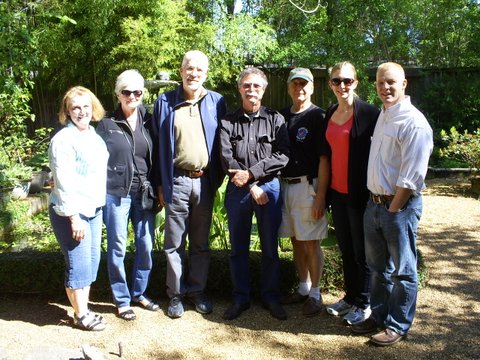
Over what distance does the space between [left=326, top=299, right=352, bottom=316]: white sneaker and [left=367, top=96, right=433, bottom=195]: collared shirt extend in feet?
3.18

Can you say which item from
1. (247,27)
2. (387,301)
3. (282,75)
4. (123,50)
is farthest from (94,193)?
(282,75)

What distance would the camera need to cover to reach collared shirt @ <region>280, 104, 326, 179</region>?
3.32 metres

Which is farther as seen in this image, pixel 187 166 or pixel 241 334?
pixel 187 166

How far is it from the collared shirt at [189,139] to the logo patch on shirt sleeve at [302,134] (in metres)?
0.64

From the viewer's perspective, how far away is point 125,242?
3367 millimetres

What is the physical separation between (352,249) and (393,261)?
1.18 feet

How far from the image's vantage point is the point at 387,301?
3018 mm

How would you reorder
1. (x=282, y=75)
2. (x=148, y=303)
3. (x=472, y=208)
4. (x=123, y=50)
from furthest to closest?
(x=282, y=75) → (x=123, y=50) → (x=472, y=208) → (x=148, y=303)

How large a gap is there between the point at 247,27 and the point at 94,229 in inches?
320

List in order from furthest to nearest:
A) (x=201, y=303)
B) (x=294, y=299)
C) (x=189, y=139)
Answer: (x=294, y=299)
(x=201, y=303)
(x=189, y=139)

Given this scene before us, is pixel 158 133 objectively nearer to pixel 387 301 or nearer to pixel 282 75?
pixel 387 301

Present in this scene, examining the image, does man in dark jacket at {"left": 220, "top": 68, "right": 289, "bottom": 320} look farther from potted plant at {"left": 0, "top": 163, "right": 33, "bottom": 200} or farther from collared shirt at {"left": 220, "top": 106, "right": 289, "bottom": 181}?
potted plant at {"left": 0, "top": 163, "right": 33, "bottom": 200}

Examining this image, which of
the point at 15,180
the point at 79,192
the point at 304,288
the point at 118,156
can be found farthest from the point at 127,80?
the point at 15,180

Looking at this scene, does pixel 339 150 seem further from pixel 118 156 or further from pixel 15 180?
pixel 15 180
